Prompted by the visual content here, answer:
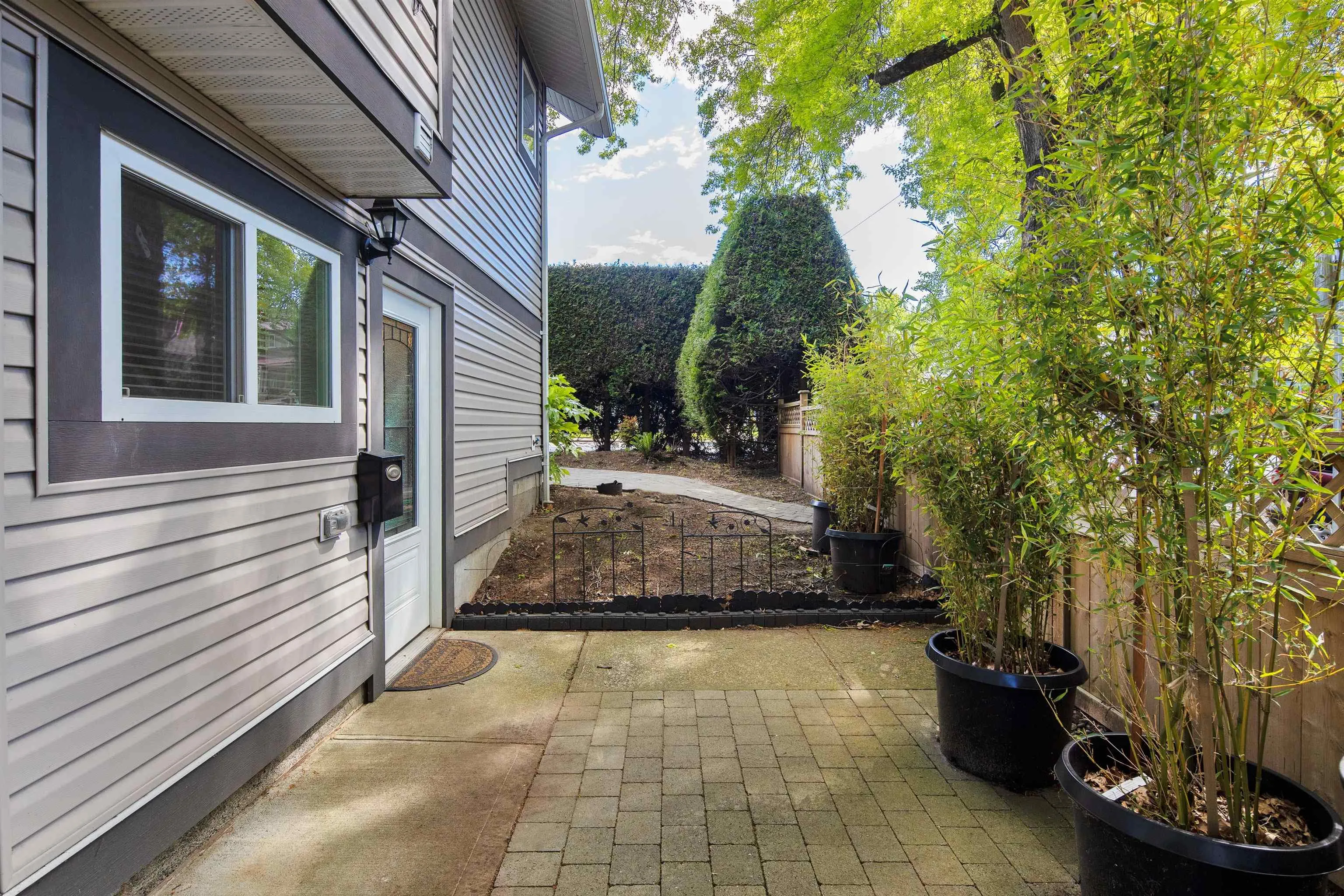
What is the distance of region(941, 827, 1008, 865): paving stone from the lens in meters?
2.17

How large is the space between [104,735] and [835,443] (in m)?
4.62

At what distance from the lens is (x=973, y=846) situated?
2244mm

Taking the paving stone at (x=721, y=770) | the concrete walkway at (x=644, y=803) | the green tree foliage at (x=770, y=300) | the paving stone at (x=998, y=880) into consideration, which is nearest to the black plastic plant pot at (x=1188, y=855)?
the paving stone at (x=998, y=880)

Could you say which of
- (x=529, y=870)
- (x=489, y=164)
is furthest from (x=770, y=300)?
(x=529, y=870)

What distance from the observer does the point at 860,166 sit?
9.17 metres

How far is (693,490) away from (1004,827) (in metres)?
7.15

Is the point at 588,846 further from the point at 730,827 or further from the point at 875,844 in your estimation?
the point at 875,844

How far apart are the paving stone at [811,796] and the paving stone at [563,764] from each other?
85 centimetres

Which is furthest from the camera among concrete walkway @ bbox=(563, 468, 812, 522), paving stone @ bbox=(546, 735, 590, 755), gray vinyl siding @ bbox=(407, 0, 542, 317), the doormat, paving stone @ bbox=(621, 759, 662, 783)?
concrete walkway @ bbox=(563, 468, 812, 522)

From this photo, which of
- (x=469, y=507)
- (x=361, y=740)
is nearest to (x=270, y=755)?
(x=361, y=740)

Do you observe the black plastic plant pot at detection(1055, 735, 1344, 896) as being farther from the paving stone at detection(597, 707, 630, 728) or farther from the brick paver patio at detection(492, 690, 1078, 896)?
the paving stone at detection(597, 707, 630, 728)

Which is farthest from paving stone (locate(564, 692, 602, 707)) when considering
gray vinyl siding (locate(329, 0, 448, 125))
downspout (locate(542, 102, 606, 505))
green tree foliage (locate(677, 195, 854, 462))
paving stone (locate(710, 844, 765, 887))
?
green tree foliage (locate(677, 195, 854, 462))

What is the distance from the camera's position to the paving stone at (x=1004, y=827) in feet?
7.48

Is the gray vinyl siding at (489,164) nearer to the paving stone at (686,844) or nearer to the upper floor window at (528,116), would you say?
the upper floor window at (528,116)
